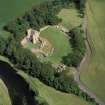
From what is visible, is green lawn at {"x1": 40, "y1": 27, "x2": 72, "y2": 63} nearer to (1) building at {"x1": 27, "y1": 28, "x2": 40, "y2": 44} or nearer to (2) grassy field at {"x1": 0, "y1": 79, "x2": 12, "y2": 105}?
(1) building at {"x1": 27, "y1": 28, "x2": 40, "y2": 44}

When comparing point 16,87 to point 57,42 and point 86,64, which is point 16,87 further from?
point 57,42

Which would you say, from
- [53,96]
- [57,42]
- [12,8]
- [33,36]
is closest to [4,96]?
[53,96]

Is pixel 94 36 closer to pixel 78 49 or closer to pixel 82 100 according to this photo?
pixel 78 49

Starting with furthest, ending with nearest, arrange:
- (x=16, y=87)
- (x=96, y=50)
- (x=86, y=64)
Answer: (x=96, y=50) < (x=86, y=64) < (x=16, y=87)

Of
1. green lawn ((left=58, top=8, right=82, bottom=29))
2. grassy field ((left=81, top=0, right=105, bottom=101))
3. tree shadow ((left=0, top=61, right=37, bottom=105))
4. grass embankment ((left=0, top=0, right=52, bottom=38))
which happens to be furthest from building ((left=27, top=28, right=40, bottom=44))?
grassy field ((left=81, top=0, right=105, bottom=101))

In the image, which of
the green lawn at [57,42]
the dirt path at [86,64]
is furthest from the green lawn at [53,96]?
the green lawn at [57,42]

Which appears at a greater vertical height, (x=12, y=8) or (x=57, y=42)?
(x=12, y=8)
